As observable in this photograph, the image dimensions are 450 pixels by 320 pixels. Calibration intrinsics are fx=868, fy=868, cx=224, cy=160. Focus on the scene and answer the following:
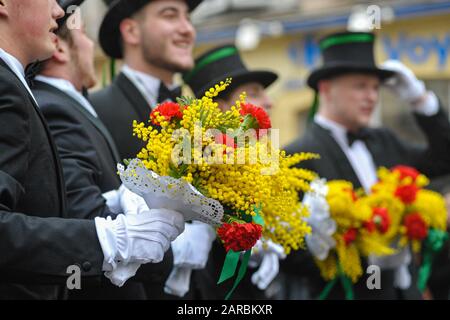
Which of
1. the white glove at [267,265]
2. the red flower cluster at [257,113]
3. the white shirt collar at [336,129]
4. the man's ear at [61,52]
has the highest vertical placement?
the man's ear at [61,52]

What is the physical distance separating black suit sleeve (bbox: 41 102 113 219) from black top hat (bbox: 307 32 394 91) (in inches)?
106

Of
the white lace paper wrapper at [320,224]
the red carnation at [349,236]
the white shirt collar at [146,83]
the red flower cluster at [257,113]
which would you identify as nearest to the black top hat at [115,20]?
the white shirt collar at [146,83]

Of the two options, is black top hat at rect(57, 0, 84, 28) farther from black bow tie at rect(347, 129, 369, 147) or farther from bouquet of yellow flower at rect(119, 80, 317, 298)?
black bow tie at rect(347, 129, 369, 147)

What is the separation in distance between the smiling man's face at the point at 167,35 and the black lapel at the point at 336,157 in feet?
4.19

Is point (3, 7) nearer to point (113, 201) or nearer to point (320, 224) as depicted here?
point (113, 201)

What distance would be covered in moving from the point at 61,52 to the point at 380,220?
1911mm

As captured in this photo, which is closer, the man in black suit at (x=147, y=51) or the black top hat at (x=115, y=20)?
the man in black suit at (x=147, y=51)

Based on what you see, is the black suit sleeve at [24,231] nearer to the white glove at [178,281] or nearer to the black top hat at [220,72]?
the white glove at [178,281]

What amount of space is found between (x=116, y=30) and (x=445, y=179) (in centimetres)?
306

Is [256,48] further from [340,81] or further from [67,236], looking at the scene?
[67,236]

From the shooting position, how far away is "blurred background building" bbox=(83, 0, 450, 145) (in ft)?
39.8

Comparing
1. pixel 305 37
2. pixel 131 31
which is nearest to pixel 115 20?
pixel 131 31

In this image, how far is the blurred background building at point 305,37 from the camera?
12.1 metres
